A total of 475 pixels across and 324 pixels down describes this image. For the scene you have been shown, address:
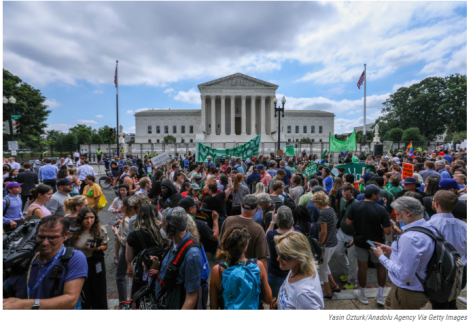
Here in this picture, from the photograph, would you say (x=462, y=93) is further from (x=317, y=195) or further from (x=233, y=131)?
(x=317, y=195)

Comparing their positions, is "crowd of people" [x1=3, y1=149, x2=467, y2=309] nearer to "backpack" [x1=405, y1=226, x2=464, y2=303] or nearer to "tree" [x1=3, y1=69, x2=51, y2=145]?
"backpack" [x1=405, y1=226, x2=464, y2=303]

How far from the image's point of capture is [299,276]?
86.3 inches

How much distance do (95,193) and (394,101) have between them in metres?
73.5

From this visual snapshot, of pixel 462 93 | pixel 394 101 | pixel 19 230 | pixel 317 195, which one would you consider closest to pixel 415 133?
pixel 462 93

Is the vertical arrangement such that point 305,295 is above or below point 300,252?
below

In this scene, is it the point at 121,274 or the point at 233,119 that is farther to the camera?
the point at 233,119

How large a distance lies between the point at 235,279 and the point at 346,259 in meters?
3.30

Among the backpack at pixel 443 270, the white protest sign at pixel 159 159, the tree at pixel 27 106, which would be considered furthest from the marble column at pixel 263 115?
the backpack at pixel 443 270

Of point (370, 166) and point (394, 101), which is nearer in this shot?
point (370, 166)

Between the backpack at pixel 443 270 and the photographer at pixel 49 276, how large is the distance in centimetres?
329

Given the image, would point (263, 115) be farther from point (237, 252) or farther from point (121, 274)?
point (237, 252)

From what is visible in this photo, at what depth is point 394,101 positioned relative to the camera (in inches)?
2527

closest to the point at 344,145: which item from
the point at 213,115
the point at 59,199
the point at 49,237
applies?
the point at 59,199

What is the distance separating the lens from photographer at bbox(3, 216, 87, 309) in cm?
225
